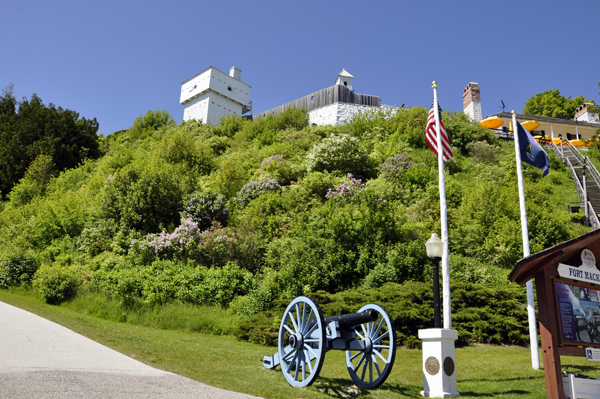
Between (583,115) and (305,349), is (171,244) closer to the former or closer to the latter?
(305,349)

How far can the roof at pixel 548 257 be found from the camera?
562cm

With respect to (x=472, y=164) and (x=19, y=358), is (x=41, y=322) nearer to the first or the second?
(x=19, y=358)

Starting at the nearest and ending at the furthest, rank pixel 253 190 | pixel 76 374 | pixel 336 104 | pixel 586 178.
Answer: pixel 76 374
pixel 253 190
pixel 586 178
pixel 336 104

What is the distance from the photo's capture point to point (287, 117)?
127ft

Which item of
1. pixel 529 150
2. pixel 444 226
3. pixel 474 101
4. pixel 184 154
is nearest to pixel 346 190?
pixel 529 150

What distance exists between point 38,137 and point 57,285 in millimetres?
28347

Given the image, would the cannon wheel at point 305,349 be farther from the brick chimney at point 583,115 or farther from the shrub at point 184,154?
the brick chimney at point 583,115

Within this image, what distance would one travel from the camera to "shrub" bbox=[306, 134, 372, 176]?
23.8 metres

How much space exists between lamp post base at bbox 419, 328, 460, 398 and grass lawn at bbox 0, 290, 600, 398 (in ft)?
0.79

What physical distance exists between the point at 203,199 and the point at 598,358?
1673cm

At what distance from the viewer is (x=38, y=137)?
3769 cm

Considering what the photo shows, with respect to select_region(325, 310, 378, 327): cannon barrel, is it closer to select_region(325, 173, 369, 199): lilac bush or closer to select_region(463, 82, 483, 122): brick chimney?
select_region(325, 173, 369, 199): lilac bush

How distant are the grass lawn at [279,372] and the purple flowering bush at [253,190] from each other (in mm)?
10236

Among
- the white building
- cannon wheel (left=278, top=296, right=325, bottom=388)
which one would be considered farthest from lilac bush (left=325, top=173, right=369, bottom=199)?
the white building
